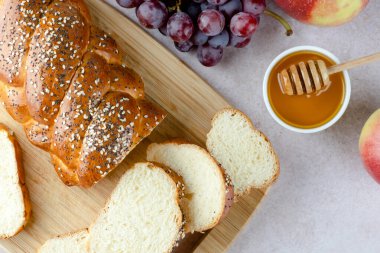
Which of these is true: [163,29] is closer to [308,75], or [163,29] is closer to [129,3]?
[129,3]

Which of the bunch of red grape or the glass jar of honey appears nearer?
the bunch of red grape

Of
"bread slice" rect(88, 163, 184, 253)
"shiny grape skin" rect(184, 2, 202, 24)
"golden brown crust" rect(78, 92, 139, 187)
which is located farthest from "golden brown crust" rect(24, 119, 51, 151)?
"shiny grape skin" rect(184, 2, 202, 24)

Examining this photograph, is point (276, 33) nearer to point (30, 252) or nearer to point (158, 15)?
point (158, 15)

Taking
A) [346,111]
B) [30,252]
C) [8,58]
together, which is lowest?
[30,252]

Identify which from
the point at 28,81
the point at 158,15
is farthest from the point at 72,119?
the point at 158,15

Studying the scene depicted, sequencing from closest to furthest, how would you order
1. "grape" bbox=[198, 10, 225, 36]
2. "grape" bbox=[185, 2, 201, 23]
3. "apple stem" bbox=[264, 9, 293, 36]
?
"grape" bbox=[198, 10, 225, 36]
"grape" bbox=[185, 2, 201, 23]
"apple stem" bbox=[264, 9, 293, 36]

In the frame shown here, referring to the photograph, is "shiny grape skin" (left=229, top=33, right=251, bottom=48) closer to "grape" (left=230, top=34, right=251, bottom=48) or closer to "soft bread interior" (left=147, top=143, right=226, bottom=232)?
"grape" (left=230, top=34, right=251, bottom=48)
